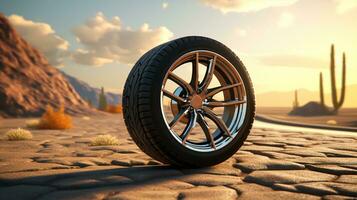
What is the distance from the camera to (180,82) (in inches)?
132

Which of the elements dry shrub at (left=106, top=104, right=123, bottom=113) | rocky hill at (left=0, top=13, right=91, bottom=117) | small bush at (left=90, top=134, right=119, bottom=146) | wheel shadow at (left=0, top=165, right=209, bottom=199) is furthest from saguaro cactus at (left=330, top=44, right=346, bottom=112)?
wheel shadow at (left=0, top=165, right=209, bottom=199)

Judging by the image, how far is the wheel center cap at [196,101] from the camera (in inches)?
134

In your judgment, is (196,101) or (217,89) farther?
(217,89)

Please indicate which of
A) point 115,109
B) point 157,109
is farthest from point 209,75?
point 115,109

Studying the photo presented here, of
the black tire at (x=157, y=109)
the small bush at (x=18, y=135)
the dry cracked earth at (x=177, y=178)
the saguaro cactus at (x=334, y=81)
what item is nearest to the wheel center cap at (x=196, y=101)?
the black tire at (x=157, y=109)

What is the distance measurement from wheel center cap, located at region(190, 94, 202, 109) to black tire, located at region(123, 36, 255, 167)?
43 cm

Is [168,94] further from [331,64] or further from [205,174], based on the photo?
[331,64]

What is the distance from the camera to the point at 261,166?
3.36 m

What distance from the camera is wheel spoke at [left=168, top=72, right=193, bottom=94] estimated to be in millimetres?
3281

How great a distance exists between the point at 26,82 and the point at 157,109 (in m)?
21.3

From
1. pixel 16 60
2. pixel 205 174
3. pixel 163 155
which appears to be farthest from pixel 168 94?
pixel 16 60

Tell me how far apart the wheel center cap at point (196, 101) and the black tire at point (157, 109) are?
1.40ft

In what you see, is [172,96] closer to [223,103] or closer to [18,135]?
→ [223,103]

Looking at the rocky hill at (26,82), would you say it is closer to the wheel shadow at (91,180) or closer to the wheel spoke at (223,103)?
the wheel shadow at (91,180)
